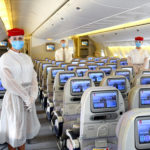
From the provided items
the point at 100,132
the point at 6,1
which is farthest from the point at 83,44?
the point at 100,132

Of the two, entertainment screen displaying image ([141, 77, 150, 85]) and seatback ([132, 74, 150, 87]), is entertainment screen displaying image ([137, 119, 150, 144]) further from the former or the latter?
entertainment screen displaying image ([141, 77, 150, 85])

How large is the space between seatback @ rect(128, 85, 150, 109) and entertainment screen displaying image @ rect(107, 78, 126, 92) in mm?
1154

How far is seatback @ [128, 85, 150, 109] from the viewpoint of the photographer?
9.42ft

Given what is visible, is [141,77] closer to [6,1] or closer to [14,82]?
[14,82]

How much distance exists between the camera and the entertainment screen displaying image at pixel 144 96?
2932mm

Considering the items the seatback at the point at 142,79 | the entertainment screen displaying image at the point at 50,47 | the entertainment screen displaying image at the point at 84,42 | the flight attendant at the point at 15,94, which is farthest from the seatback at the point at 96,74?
the entertainment screen displaying image at the point at 84,42

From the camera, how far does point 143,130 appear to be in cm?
187

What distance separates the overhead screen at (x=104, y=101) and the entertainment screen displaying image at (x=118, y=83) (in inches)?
44.9

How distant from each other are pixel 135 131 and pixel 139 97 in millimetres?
1123

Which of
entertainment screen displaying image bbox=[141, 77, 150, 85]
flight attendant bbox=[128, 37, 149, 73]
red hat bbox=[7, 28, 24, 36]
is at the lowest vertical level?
entertainment screen displaying image bbox=[141, 77, 150, 85]

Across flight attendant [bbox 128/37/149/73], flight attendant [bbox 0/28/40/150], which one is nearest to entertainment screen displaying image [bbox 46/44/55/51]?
flight attendant [bbox 128/37/149/73]

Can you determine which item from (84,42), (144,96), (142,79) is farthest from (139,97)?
(84,42)

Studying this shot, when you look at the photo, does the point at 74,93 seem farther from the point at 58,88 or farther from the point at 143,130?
the point at 143,130

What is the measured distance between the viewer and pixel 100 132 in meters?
2.95
